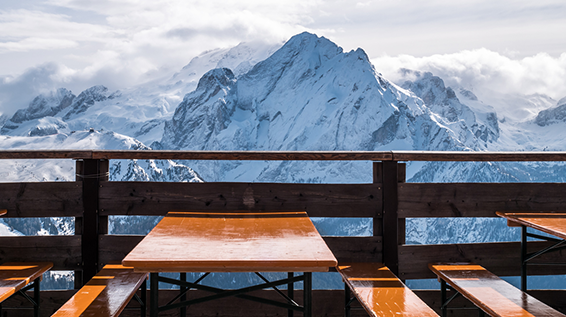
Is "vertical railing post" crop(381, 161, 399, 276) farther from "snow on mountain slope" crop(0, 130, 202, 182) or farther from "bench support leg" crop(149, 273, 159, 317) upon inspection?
"snow on mountain slope" crop(0, 130, 202, 182)

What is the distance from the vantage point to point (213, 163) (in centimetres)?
12556

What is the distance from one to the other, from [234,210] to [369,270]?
0.94 meters

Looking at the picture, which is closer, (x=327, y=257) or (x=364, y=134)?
(x=327, y=257)

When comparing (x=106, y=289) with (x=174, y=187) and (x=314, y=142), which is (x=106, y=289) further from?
(x=314, y=142)

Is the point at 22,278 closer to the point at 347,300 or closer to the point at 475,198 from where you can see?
the point at 347,300

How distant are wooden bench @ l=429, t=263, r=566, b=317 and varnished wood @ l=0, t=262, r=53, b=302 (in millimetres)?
2329

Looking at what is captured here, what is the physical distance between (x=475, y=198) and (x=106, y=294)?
7.79 feet

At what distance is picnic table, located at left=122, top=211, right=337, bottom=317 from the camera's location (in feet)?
5.03

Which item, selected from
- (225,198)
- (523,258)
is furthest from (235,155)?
(523,258)

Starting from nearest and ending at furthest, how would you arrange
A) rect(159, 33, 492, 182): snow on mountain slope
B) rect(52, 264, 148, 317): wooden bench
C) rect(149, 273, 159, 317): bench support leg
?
rect(149, 273, 159, 317): bench support leg → rect(52, 264, 148, 317): wooden bench → rect(159, 33, 492, 182): snow on mountain slope

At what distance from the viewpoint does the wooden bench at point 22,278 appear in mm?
2242

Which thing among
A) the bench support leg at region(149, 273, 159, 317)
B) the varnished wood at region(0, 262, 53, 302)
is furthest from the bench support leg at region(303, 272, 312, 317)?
the varnished wood at region(0, 262, 53, 302)

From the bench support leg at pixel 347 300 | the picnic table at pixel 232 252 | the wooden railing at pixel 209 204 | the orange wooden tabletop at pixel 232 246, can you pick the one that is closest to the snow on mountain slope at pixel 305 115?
the wooden railing at pixel 209 204

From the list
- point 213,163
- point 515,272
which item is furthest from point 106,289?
point 213,163
